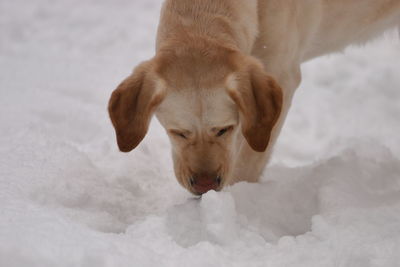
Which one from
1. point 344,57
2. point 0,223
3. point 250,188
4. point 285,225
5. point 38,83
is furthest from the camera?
point 344,57

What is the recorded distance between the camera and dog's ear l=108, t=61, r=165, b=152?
96.0 inches

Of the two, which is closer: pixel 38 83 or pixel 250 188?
pixel 250 188

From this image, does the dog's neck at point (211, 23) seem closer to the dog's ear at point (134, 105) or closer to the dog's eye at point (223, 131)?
the dog's ear at point (134, 105)

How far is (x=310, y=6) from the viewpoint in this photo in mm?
3203

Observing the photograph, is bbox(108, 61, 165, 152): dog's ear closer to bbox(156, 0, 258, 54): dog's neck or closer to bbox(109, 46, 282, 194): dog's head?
bbox(109, 46, 282, 194): dog's head

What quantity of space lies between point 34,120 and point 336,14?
2.04 meters

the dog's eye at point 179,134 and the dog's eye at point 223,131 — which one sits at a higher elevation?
the dog's eye at point 223,131

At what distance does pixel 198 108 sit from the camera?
95.1 inches

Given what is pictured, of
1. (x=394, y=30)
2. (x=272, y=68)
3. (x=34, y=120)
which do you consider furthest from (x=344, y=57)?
(x=34, y=120)

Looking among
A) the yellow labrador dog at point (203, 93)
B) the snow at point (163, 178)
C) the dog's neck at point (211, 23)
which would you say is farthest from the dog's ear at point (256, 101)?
the snow at point (163, 178)

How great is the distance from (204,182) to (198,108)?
1.10 feet

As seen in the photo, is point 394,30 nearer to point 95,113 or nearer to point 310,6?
point 310,6

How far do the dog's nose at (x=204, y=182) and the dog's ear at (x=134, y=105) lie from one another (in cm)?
31

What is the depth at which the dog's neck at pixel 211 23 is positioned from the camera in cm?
263
